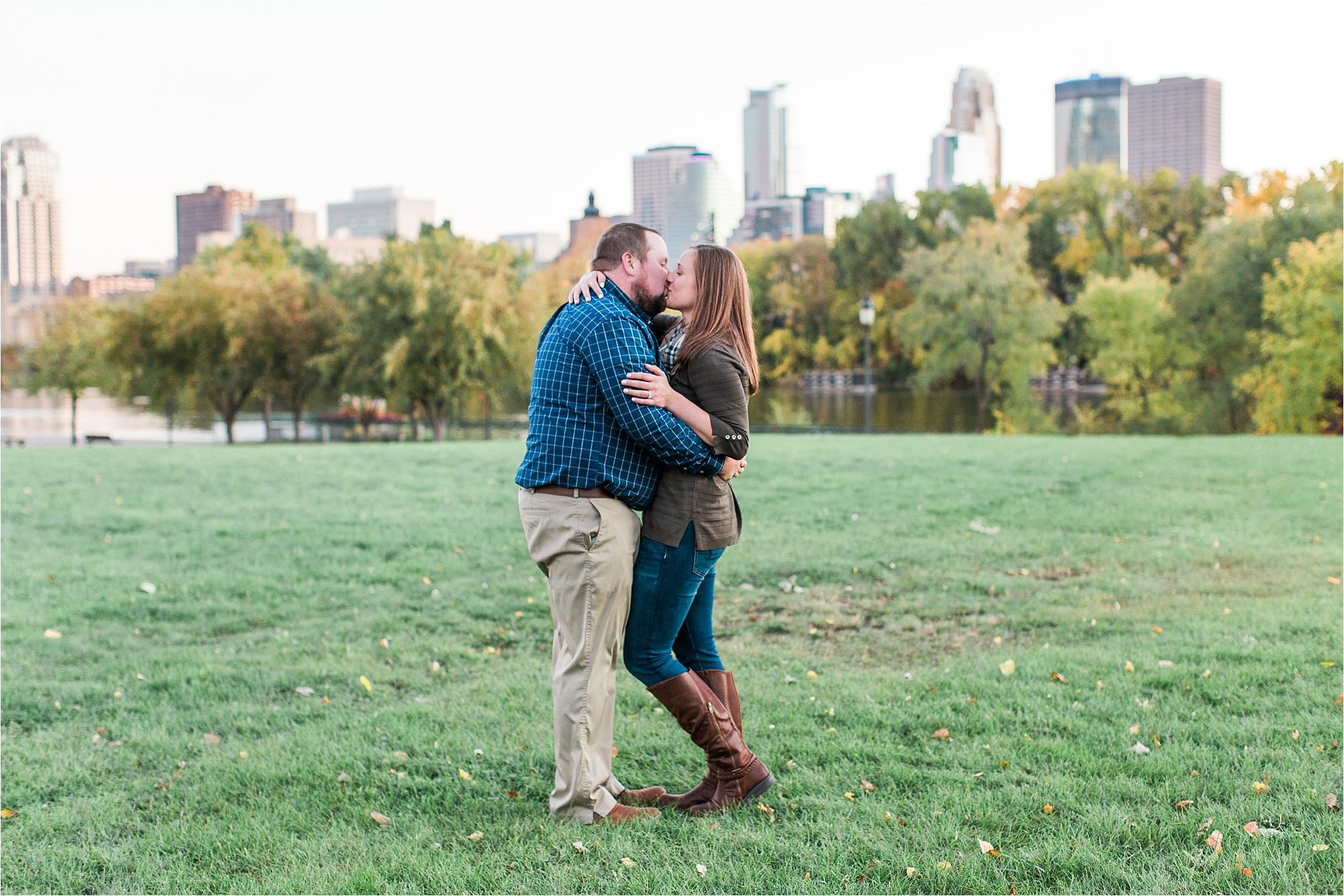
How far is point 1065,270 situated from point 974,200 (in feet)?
23.9

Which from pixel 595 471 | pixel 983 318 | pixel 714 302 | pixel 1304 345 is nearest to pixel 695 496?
pixel 595 471

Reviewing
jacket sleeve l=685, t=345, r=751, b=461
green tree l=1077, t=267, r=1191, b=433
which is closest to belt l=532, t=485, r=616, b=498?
jacket sleeve l=685, t=345, r=751, b=461

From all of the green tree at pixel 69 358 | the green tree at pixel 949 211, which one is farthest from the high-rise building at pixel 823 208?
the green tree at pixel 69 358

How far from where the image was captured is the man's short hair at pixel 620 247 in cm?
345

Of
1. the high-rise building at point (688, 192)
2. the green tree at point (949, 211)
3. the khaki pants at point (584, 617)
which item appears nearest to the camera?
the khaki pants at point (584, 617)

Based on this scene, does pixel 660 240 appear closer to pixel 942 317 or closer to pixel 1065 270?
pixel 942 317

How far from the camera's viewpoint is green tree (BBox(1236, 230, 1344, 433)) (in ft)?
111

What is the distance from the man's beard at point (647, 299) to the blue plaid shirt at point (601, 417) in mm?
80

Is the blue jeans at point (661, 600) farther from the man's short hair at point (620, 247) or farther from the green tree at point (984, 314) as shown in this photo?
the green tree at point (984, 314)

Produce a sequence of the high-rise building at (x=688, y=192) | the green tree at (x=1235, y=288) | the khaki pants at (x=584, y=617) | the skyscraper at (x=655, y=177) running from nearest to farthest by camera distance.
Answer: the khaki pants at (x=584, y=617)
the green tree at (x=1235, y=288)
the high-rise building at (x=688, y=192)
the skyscraper at (x=655, y=177)

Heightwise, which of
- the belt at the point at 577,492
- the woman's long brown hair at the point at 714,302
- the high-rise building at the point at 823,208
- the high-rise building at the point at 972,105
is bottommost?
the belt at the point at 577,492

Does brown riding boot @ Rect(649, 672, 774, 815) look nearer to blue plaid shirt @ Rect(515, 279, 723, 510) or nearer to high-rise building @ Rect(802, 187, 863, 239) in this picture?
blue plaid shirt @ Rect(515, 279, 723, 510)

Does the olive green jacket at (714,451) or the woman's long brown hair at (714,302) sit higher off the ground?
the woman's long brown hair at (714,302)

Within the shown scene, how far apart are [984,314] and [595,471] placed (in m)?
45.9
